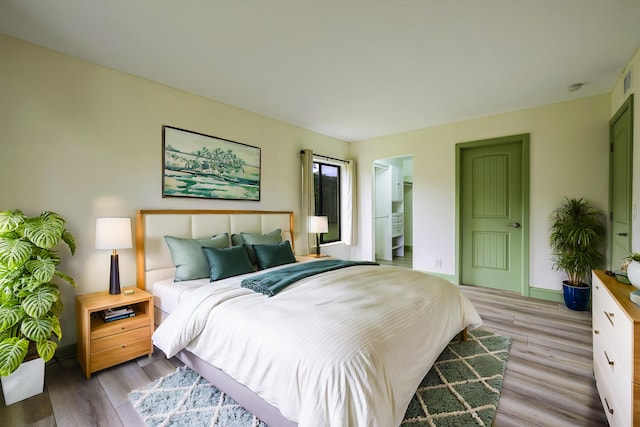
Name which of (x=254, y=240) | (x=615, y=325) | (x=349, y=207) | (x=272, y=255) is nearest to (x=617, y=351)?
(x=615, y=325)

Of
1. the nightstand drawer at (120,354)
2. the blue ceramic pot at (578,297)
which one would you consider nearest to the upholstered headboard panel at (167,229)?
the nightstand drawer at (120,354)

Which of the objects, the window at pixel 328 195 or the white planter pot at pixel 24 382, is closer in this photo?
the white planter pot at pixel 24 382

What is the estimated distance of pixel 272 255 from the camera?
10.4ft

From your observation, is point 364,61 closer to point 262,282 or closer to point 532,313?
point 262,282

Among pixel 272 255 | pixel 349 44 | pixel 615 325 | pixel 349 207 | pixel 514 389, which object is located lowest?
pixel 514 389

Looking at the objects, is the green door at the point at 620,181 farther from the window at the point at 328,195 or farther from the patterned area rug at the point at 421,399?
the window at the point at 328,195

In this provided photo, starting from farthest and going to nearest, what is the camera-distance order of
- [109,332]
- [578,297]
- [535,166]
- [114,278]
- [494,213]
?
[494,213], [535,166], [578,297], [114,278], [109,332]

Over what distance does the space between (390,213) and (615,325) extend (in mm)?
5299

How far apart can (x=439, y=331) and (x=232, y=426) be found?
1440 mm

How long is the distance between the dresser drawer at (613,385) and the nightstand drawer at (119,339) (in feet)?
9.88

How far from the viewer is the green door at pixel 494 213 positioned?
4.04 metres

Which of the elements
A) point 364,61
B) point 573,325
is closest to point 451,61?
point 364,61

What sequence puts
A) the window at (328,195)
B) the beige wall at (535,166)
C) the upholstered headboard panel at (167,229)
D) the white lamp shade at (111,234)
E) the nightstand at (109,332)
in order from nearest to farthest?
1. the nightstand at (109,332)
2. the white lamp shade at (111,234)
3. the upholstered headboard panel at (167,229)
4. the beige wall at (535,166)
5. the window at (328,195)

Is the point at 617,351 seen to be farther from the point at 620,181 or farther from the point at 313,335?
the point at 620,181
